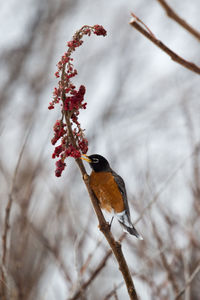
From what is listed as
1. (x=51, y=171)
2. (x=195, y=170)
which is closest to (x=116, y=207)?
(x=195, y=170)

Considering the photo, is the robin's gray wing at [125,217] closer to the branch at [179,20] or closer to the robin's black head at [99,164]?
the robin's black head at [99,164]

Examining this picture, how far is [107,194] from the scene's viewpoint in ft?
10.1

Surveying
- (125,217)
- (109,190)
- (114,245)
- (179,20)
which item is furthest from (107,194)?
(179,20)

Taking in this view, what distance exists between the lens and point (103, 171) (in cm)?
332

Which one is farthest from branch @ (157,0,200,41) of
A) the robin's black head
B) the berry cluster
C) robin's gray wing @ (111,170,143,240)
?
the robin's black head

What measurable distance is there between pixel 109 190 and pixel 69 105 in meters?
1.42

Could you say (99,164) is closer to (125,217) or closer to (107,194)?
(107,194)

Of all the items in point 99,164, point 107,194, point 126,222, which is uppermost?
point 99,164

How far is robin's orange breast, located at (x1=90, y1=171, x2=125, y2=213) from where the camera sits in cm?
305

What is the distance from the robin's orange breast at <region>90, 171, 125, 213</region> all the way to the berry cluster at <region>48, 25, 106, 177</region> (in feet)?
3.59

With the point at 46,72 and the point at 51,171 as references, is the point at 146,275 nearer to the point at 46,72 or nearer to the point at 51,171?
the point at 51,171

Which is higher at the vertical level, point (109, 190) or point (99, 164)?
point (99, 164)

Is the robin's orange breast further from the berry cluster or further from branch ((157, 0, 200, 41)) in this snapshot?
branch ((157, 0, 200, 41))

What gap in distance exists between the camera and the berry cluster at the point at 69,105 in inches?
67.2
